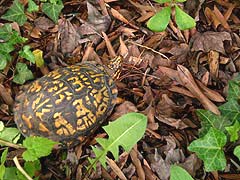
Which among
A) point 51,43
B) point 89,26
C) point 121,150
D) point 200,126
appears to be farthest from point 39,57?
point 200,126

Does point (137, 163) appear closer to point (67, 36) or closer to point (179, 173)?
point (179, 173)

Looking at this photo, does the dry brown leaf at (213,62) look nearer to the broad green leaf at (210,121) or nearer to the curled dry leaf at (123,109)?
the broad green leaf at (210,121)

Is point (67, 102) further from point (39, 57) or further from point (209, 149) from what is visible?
point (209, 149)

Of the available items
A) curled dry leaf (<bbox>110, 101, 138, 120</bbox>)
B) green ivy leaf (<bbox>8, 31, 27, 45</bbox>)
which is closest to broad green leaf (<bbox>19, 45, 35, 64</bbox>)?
green ivy leaf (<bbox>8, 31, 27, 45</bbox>)

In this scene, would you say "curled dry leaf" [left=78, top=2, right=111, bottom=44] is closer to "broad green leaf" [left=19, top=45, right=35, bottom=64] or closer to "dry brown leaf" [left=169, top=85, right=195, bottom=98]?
"broad green leaf" [left=19, top=45, right=35, bottom=64]

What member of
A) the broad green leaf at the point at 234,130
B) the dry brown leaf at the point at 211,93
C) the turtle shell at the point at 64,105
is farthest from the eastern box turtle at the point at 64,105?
the broad green leaf at the point at 234,130

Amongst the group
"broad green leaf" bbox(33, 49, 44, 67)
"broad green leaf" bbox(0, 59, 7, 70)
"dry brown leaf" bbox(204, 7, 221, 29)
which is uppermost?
"dry brown leaf" bbox(204, 7, 221, 29)

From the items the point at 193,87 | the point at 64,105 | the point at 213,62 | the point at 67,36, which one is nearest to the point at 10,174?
Result: the point at 64,105
